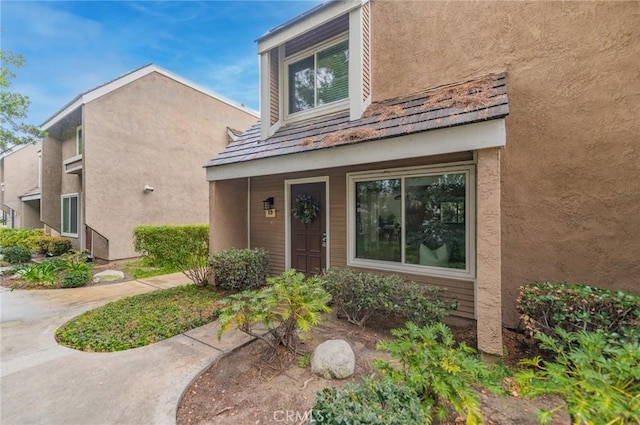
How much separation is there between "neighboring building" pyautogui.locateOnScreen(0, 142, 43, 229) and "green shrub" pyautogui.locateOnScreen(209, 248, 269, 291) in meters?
17.9

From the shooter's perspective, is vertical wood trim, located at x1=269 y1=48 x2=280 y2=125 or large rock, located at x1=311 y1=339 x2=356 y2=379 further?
vertical wood trim, located at x1=269 y1=48 x2=280 y2=125

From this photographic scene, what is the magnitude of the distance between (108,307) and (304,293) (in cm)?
482

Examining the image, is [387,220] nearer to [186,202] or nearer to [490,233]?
[490,233]

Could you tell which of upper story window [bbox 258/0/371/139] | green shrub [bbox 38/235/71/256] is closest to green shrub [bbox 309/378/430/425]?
upper story window [bbox 258/0/371/139]

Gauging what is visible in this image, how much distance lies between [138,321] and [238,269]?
2.06 m

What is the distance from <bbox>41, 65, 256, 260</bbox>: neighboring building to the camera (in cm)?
1038

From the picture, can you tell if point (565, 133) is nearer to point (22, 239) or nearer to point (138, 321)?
point (138, 321)

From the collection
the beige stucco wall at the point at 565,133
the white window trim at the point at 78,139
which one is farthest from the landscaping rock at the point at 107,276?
the beige stucco wall at the point at 565,133

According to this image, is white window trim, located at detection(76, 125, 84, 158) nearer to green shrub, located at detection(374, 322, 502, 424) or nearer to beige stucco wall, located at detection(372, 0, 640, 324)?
beige stucco wall, located at detection(372, 0, 640, 324)

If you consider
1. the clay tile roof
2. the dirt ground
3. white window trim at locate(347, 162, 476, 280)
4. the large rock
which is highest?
the clay tile roof

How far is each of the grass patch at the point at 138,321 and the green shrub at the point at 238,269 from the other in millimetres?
474

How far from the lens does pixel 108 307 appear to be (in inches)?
229

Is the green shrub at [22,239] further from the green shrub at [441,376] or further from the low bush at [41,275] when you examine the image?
the green shrub at [441,376]

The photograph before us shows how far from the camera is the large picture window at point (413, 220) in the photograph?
15.8 feet
